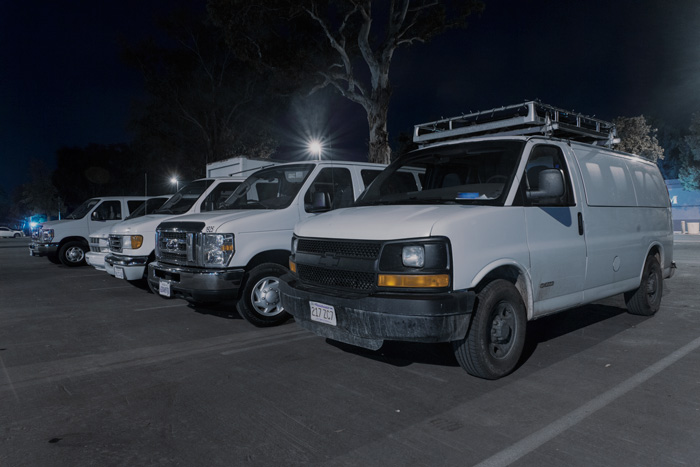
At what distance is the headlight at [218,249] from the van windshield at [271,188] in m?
0.91

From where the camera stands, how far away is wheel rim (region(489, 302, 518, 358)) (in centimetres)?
407

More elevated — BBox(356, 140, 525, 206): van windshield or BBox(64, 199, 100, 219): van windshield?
BBox(64, 199, 100, 219): van windshield

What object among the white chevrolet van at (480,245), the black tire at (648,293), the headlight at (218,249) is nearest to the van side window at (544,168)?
the white chevrolet van at (480,245)

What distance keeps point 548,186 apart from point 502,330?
1.28 metres

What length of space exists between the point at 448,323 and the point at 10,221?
13069 centimetres

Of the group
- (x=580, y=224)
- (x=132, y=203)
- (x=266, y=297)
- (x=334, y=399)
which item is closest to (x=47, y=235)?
(x=132, y=203)

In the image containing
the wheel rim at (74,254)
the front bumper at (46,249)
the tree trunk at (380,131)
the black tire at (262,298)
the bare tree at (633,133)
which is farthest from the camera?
the bare tree at (633,133)

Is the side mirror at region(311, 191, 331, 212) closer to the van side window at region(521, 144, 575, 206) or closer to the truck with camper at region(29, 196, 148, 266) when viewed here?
the van side window at region(521, 144, 575, 206)

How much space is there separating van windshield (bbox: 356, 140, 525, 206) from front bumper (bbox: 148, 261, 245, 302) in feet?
5.83

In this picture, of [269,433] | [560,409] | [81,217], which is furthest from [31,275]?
[560,409]

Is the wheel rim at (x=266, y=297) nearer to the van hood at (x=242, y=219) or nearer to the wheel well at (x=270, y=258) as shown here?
the wheel well at (x=270, y=258)

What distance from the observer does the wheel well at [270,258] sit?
6005 mm

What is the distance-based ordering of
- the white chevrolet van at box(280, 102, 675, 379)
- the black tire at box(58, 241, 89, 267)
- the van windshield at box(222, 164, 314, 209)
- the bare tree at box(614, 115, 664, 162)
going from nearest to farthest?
1. the white chevrolet van at box(280, 102, 675, 379)
2. the van windshield at box(222, 164, 314, 209)
3. the black tire at box(58, 241, 89, 267)
4. the bare tree at box(614, 115, 664, 162)

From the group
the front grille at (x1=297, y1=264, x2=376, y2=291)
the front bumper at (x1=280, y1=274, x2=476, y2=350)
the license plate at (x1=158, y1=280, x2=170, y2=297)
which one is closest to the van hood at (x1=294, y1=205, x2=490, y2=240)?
the front grille at (x1=297, y1=264, x2=376, y2=291)
